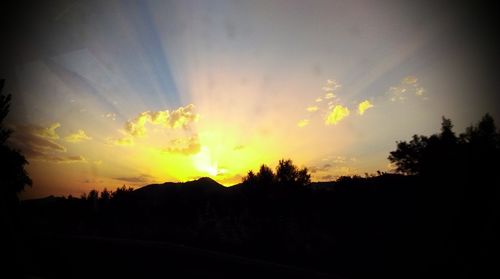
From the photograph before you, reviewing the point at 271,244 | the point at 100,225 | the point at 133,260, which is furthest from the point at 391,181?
the point at 100,225

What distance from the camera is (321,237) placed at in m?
16.8

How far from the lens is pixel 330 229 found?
735 inches

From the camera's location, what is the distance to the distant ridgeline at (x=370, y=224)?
1269 centimetres

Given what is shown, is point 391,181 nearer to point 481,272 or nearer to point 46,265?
point 481,272

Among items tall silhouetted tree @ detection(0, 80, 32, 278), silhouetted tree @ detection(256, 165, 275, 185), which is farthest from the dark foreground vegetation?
silhouetted tree @ detection(256, 165, 275, 185)

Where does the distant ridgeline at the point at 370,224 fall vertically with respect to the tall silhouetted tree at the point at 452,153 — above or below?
below

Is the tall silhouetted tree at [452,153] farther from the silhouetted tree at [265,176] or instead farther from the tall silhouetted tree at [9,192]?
the tall silhouetted tree at [9,192]

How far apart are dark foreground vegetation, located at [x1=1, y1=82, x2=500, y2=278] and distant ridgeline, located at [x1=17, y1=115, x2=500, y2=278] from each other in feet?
0.21

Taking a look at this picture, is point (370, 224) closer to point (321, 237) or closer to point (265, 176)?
point (321, 237)

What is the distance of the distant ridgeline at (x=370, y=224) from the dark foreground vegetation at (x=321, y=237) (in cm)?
6

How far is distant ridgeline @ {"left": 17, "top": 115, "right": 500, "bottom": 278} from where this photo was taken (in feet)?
41.6

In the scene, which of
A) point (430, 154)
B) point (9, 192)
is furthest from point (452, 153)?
point (9, 192)

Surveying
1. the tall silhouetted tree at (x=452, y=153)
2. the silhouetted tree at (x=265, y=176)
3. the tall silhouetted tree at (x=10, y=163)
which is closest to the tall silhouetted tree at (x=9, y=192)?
the tall silhouetted tree at (x=10, y=163)

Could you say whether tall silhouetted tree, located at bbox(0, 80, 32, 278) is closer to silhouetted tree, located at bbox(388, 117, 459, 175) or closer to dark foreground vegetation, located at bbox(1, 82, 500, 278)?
dark foreground vegetation, located at bbox(1, 82, 500, 278)
